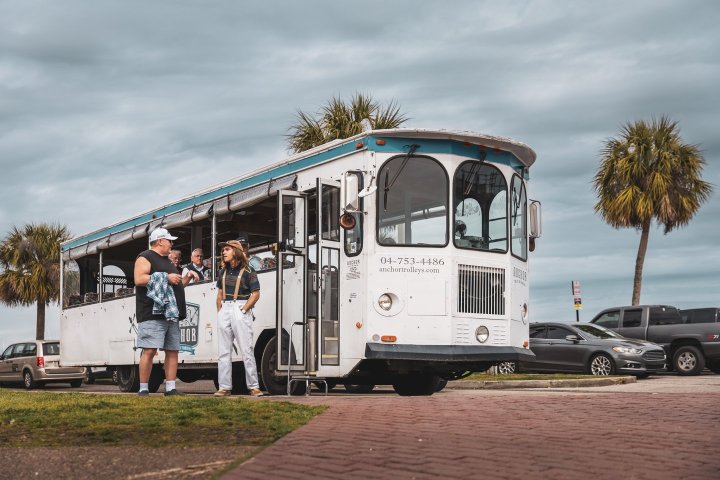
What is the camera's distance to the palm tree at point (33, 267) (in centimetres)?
4575

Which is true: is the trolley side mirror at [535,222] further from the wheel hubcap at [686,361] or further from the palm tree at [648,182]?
the palm tree at [648,182]

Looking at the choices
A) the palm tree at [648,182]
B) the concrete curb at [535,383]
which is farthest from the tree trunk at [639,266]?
the concrete curb at [535,383]

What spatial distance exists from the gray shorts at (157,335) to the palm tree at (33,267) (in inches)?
1366

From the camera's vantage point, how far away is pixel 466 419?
9.17m

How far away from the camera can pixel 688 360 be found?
25.6 m

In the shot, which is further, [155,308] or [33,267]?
[33,267]

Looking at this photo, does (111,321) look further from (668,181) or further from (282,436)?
(668,181)

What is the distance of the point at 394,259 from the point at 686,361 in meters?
15.3

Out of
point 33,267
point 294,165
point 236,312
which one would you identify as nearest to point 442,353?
point 236,312

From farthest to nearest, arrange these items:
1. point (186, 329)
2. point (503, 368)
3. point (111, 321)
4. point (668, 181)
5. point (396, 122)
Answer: point (668, 181) → point (396, 122) → point (503, 368) → point (111, 321) → point (186, 329)

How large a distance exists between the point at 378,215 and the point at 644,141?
28.0m

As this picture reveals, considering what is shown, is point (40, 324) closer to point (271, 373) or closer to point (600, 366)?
point (600, 366)

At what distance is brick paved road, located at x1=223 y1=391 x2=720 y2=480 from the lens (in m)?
6.39

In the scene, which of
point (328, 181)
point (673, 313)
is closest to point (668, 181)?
point (673, 313)
